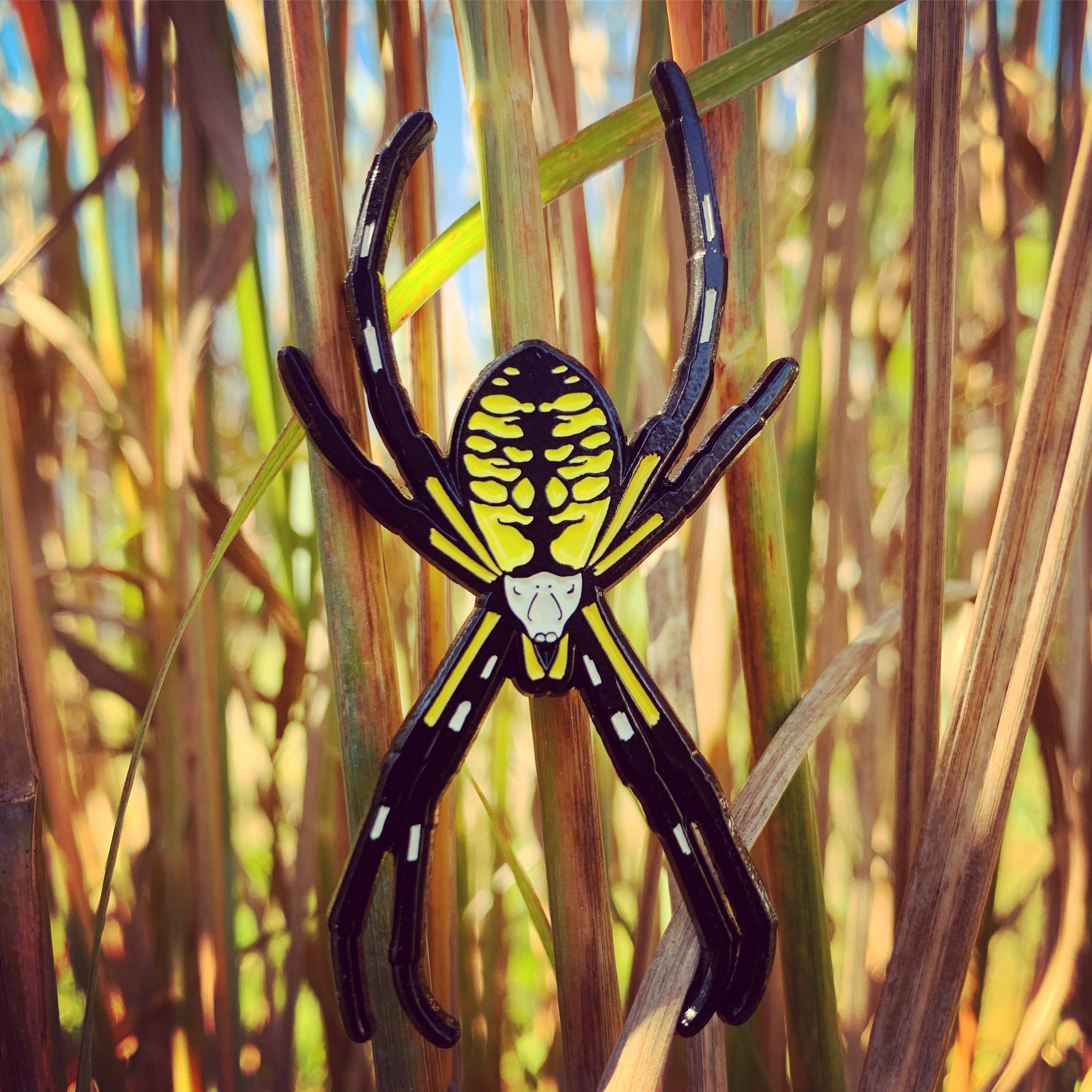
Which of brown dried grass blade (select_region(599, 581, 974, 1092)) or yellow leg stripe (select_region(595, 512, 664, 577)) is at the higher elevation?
yellow leg stripe (select_region(595, 512, 664, 577))

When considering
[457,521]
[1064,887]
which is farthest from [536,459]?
[1064,887]

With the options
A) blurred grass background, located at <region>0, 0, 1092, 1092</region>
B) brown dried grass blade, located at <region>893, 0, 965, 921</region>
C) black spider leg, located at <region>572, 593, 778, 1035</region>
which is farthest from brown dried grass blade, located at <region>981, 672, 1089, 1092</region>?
black spider leg, located at <region>572, 593, 778, 1035</region>

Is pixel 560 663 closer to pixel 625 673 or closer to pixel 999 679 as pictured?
pixel 625 673

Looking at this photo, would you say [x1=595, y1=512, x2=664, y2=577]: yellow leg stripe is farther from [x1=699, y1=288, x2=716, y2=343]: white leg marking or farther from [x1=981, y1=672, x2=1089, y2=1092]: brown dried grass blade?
[x1=981, y1=672, x2=1089, y2=1092]: brown dried grass blade

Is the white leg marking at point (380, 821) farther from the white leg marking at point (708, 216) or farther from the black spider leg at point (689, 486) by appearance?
the white leg marking at point (708, 216)

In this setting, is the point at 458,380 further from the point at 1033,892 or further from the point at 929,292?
the point at 1033,892

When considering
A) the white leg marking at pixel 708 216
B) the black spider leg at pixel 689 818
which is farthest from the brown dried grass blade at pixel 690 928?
the white leg marking at pixel 708 216
